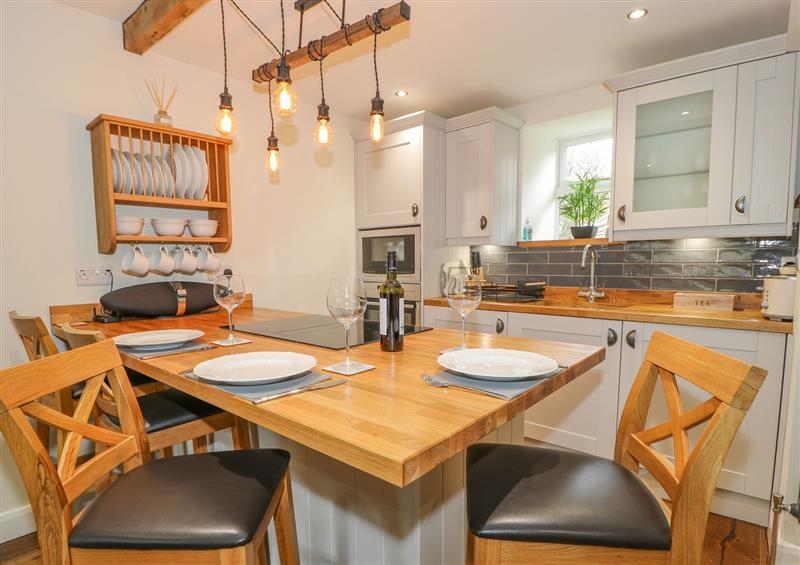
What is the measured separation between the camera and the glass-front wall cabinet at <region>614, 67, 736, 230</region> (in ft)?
6.94

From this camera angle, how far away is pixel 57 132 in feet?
6.57

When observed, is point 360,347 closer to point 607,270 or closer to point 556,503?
point 556,503

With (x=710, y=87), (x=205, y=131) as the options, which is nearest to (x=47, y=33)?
(x=205, y=131)

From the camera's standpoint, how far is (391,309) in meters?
1.23

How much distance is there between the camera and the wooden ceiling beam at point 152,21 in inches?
70.6

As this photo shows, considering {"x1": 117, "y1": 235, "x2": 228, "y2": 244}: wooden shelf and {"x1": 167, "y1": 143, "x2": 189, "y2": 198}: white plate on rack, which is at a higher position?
{"x1": 167, "y1": 143, "x2": 189, "y2": 198}: white plate on rack

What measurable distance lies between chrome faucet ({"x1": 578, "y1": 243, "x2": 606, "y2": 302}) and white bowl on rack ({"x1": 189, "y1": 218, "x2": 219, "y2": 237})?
2.38 meters

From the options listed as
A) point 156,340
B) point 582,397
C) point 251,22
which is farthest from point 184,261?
point 582,397

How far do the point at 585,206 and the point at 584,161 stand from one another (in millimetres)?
440

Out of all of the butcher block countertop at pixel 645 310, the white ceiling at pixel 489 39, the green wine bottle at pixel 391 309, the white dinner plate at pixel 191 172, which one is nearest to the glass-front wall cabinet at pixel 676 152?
the white ceiling at pixel 489 39

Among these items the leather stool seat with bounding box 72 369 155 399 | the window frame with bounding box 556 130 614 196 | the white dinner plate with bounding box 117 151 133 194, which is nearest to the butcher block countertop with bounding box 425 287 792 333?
the window frame with bounding box 556 130 614 196

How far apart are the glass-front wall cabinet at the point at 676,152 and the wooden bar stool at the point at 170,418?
2327mm

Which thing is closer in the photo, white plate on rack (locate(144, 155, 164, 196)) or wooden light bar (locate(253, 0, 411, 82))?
wooden light bar (locate(253, 0, 411, 82))

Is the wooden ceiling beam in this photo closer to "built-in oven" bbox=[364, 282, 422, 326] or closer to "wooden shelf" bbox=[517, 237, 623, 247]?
"built-in oven" bbox=[364, 282, 422, 326]
